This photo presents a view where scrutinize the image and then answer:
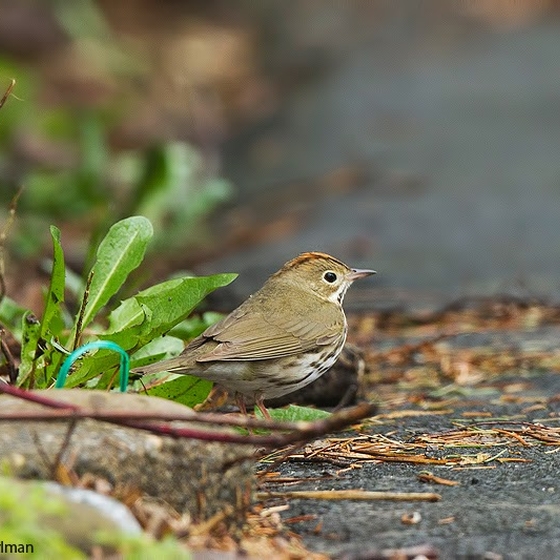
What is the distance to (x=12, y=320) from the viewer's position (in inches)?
227

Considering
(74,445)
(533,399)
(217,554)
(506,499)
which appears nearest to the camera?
(217,554)

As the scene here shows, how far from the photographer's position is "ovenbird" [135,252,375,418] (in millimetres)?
4828

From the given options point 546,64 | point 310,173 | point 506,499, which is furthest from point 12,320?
point 546,64

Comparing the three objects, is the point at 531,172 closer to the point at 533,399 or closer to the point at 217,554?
the point at 533,399

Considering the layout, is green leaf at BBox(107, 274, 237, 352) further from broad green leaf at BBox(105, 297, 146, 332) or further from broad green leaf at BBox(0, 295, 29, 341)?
broad green leaf at BBox(0, 295, 29, 341)

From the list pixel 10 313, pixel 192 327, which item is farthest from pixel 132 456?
pixel 10 313

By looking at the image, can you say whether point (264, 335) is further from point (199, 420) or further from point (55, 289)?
point (199, 420)

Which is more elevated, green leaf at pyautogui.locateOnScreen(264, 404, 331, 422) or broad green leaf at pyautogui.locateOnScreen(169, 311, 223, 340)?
broad green leaf at pyautogui.locateOnScreen(169, 311, 223, 340)

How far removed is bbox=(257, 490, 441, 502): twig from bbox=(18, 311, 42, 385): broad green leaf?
3.56 feet

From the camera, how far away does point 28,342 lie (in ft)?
14.9

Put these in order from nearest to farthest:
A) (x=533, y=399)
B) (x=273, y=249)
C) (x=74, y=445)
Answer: (x=74, y=445), (x=533, y=399), (x=273, y=249)

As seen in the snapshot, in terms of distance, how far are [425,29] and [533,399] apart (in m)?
14.2

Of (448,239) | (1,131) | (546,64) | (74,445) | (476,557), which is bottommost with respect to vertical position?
(476,557)

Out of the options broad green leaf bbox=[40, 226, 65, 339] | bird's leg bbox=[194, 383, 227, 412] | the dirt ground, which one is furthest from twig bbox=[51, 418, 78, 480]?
bird's leg bbox=[194, 383, 227, 412]
